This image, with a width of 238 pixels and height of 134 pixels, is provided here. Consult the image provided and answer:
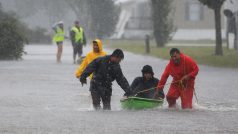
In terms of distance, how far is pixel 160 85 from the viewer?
16703 mm

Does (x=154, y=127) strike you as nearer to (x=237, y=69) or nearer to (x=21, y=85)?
(x=21, y=85)

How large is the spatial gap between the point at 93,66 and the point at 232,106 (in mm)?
3521

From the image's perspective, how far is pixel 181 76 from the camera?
16797 millimetres

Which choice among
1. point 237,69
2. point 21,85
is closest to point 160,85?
point 21,85

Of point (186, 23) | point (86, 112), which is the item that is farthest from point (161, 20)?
point (86, 112)

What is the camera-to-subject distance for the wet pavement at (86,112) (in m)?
13.1

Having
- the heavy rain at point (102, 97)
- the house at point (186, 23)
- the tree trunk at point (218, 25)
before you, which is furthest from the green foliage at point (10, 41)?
the house at point (186, 23)

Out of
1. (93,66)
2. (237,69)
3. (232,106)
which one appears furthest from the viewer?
(237,69)

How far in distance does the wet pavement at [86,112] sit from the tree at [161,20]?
29803mm

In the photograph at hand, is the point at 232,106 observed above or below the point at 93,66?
below

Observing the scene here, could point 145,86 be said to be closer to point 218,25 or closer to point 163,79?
point 163,79

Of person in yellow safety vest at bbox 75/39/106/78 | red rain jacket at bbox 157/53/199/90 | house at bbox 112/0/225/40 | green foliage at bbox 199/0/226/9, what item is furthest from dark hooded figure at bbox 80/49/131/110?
house at bbox 112/0/225/40

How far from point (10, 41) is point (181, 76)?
23064mm

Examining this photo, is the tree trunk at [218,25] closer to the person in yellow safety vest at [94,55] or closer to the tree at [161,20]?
the tree at [161,20]
